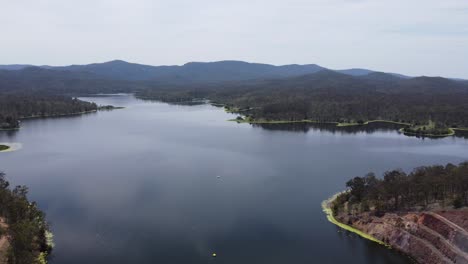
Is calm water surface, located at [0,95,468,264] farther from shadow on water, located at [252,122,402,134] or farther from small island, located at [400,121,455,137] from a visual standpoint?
shadow on water, located at [252,122,402,134]

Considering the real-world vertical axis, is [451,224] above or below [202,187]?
above

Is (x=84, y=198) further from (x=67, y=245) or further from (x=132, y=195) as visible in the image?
(x=67, y=245)

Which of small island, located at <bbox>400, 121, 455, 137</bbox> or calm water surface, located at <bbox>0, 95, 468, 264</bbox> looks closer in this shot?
calm water surface, located at <bbox>0, 95, 468, 264</bbox>

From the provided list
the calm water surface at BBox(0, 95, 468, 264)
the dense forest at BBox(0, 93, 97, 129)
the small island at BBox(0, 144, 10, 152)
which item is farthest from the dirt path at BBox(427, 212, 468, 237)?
the dense forest at BBox(0, 93, 97, 129)

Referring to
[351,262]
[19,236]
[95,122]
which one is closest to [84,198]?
[19,236]

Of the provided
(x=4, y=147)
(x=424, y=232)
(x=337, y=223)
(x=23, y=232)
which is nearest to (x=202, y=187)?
(x=337, y=223)

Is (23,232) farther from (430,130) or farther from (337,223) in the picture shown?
(430,130)
